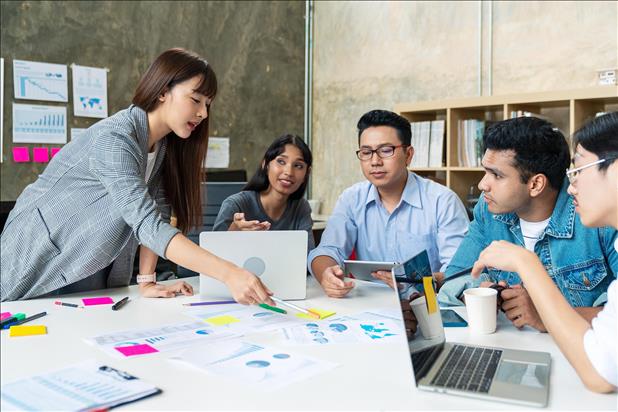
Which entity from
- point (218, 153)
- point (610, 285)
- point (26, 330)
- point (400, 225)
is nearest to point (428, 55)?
point (218, 153)

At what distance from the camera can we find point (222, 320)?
1.51 m

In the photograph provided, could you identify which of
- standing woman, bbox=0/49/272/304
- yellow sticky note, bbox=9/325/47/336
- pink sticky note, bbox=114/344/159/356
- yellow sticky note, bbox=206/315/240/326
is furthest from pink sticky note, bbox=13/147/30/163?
pink sticky note, bbox=114/344/159/356

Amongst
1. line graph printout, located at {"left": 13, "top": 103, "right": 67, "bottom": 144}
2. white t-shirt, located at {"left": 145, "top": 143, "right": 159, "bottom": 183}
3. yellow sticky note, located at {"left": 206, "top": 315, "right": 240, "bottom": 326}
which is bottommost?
yellow sticky note, located at {"left": 206, "top": 315, "right": 240, "bottom": 326}

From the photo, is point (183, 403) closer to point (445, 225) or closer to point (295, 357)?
point (295, 357)

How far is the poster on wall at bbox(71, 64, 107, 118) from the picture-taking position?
390 cm

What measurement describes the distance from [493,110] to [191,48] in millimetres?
2293

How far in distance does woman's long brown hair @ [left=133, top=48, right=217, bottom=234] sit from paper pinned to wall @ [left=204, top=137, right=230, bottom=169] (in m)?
2.53

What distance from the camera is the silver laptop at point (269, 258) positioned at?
5.61 ft

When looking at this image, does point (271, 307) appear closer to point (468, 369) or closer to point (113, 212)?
point (113, 212)

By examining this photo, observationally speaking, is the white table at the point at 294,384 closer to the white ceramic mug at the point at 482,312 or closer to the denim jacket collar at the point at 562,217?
the white ceramic mug at the point at 482,312

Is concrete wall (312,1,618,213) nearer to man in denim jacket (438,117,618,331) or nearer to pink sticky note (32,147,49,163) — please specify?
man in denim jacket (438,117,618,331)

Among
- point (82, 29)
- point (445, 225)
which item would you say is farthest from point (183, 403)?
point (82, 29)

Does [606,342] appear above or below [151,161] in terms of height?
below

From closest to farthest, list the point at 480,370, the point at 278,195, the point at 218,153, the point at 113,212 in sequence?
the point at 480,370, the point at 113,212, the point at 278,195, the point at 218,153
